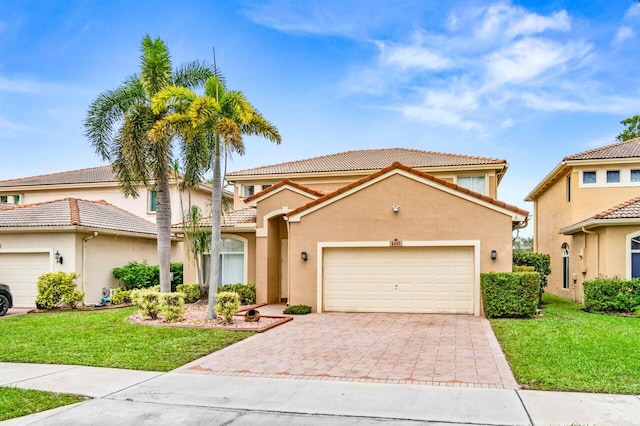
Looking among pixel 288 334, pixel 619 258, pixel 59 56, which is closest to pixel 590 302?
pixel 619 258

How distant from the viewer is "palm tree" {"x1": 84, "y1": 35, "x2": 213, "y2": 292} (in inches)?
632

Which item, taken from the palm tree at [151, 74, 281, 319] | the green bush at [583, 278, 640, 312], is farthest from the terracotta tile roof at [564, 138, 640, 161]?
the palm tree at [151, 74, 281, 319]

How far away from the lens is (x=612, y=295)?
15.6 m

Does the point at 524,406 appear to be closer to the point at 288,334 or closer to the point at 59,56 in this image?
the point at 288,334

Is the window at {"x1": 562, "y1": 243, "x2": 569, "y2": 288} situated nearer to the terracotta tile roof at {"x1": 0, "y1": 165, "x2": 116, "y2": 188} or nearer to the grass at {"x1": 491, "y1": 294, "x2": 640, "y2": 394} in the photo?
the grass at {"x1": 491, "y1": 294, "x2": 640, "y2": 394}

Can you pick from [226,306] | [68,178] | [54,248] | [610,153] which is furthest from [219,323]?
[68,178]

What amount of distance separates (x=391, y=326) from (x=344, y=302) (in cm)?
333

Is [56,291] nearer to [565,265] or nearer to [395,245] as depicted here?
[395,245]

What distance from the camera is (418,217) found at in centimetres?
1550

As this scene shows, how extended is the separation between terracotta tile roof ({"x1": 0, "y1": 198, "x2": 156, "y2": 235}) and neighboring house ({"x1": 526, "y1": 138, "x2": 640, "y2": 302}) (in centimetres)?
1898

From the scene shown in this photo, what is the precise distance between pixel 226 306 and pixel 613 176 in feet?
55.7

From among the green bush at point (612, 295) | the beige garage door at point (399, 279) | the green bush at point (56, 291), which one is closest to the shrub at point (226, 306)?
the beige garage door at point (399, 279)

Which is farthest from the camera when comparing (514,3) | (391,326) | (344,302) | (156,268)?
(156,268)

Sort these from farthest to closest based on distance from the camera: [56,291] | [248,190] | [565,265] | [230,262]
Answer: [248,190] → [565,265] → [230,262] → [56,291]
